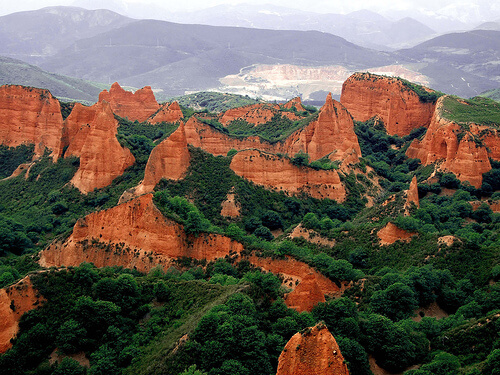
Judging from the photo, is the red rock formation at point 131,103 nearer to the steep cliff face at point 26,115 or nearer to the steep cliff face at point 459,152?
the steep cliff face at point 26,115

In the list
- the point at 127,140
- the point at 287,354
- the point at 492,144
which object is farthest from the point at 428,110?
the point at 287,354

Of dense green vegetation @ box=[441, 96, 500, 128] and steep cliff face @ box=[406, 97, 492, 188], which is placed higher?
dense green vegetation @ box=[441, 96, 500, 128]

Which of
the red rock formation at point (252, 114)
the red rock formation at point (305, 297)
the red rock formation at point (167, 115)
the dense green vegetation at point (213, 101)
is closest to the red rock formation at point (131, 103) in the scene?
the red rock formation at point (167, 115)

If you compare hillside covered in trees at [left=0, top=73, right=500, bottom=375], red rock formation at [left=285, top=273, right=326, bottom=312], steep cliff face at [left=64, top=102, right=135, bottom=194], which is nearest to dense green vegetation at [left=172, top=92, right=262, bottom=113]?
hillside covered in trees at [left=0, top=73, right=500, bottom=375]

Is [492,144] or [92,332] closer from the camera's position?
[92,332]

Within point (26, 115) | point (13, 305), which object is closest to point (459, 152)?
point (26, 115)

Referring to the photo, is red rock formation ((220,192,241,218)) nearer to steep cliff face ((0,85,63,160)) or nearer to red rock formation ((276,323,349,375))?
steep cliff face ((0,85,63,160))

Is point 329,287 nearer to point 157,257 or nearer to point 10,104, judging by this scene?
point 157,257
